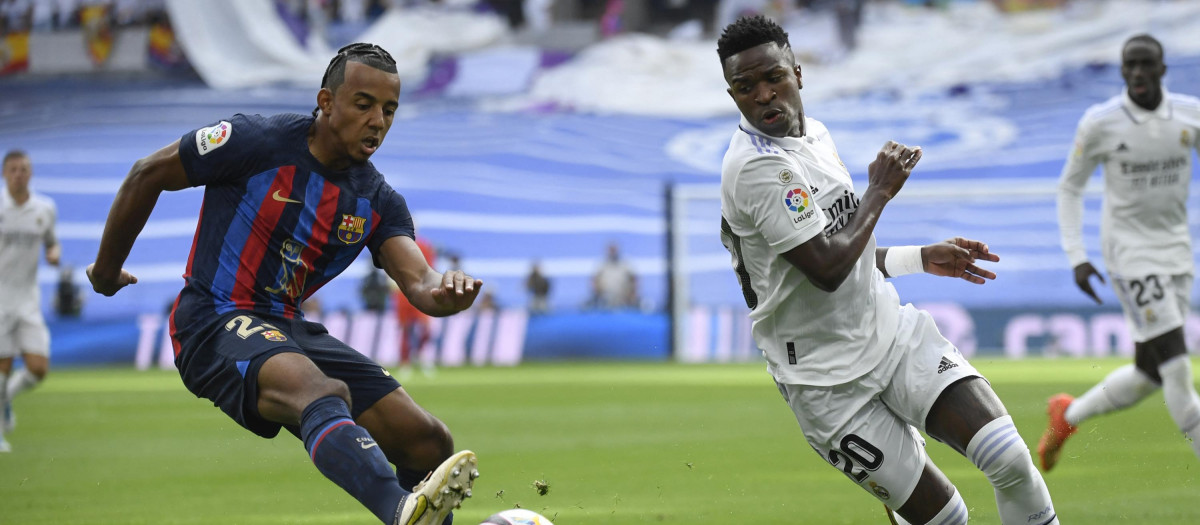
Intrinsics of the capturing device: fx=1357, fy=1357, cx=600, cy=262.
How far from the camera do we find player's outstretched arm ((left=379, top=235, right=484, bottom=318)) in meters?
4.56

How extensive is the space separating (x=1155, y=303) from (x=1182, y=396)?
1.93 feet

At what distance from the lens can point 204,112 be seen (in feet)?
109

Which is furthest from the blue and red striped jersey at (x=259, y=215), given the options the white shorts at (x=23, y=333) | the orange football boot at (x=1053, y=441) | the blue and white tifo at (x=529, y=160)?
the blue and white tifo at (x=529, y=160)

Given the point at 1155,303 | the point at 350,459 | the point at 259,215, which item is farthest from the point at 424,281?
the point at 1155,303

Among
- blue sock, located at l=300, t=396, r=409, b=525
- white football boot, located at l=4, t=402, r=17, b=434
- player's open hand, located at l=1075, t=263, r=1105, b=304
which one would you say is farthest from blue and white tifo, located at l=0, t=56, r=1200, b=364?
blue sock, located at l=300, t=396, r=409, b=525

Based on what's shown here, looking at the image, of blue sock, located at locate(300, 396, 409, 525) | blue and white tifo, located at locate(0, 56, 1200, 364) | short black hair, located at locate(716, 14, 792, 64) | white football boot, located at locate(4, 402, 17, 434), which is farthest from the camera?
blue and white tifo, located at locate(0, 56, 1200, 364)

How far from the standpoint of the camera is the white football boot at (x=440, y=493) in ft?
13.5

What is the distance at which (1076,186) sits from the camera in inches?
331

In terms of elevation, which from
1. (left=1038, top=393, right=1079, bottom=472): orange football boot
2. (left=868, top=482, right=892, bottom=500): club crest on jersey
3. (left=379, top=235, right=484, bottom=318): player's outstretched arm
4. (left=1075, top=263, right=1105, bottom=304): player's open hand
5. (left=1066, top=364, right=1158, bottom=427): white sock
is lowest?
(left=1038, top=393, right=1079, bottom=472): orange football boot

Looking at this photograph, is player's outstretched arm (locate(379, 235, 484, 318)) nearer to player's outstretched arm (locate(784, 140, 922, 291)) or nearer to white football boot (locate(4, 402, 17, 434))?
player's outstretched arm (locate(784, 140, 922, 291))

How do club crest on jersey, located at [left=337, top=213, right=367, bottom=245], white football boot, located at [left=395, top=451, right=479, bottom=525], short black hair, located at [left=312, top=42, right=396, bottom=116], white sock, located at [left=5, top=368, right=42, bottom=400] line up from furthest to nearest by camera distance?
white sock, located at [left=5, top=368, right=42, bottom=400]
club crest on jersey, located at [left=337, top=213, right=367, bottom=245]
short black hair, located at [left=312, top=42, right=396, bottom=116]
white football boot, located at [left=395, top=451, right=479, bottom=525]

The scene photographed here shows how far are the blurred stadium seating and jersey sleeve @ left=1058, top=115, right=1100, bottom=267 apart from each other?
17.2 m

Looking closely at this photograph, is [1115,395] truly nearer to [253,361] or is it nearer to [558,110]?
[253,361]

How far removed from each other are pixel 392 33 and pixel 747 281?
30604mm
